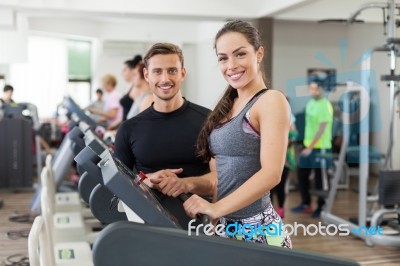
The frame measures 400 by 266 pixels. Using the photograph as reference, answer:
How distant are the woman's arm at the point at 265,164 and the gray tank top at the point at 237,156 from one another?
2.8 inches

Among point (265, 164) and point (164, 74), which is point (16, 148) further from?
point (265, 164)

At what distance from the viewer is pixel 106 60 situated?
1090 cm

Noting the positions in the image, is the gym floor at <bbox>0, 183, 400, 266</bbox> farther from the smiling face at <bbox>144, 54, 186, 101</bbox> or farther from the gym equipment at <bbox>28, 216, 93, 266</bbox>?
the smiling face at <bbox>144, 54, 186, 101</bbox>

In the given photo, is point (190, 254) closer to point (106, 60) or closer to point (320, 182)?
point (320, 182)

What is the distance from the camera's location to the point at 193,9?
7461mm

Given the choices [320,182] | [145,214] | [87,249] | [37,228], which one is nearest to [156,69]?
[37,228]

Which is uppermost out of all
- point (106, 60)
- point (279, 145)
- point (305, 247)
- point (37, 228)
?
point (106, 60)

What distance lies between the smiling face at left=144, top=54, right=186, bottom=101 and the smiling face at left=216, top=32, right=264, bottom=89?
0.50m

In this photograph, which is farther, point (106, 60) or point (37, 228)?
point (106, 60)

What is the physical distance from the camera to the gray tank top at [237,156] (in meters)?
1.49

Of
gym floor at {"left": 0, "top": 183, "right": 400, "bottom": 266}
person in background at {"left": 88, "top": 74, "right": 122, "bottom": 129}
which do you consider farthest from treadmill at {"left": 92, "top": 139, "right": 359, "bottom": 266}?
person in background at {"left": 88, "top": 74, "right": 122, "bottom": 129}

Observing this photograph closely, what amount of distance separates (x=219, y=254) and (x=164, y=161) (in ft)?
2.90

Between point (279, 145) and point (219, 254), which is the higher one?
point (279, 145)

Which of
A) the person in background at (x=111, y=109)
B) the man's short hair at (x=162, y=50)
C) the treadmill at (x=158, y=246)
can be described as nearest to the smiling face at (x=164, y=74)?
the man's short hair at (x=162, y=50)
